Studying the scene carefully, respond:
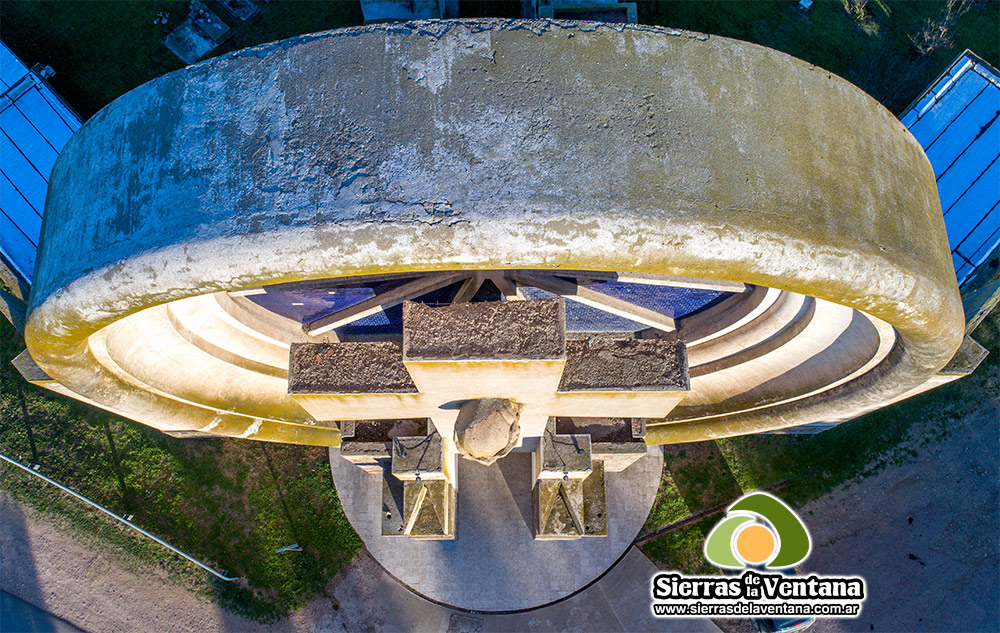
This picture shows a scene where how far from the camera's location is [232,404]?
9.17 m

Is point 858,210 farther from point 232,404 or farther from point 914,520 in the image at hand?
point 914,520

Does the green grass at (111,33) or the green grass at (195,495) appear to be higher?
the green grass at (111,33)

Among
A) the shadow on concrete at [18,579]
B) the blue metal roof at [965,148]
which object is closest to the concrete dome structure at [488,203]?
the blue metal roof at [965,148]

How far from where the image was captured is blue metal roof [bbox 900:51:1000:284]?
11.5m

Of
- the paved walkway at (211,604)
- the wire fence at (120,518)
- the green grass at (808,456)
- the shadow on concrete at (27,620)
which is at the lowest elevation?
the shadow on concrete at (27,620)

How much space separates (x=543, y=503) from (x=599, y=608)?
2.69 metres

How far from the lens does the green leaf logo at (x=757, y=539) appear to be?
11.5m

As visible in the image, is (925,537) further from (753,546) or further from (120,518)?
(120,518)

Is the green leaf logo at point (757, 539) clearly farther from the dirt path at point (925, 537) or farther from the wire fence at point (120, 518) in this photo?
the wire fence at point (120, 518)

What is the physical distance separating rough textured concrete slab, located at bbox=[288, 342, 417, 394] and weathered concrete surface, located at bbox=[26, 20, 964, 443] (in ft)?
7.86

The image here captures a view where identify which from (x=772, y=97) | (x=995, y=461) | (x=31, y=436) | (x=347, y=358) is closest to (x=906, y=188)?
(x=772, y=97)

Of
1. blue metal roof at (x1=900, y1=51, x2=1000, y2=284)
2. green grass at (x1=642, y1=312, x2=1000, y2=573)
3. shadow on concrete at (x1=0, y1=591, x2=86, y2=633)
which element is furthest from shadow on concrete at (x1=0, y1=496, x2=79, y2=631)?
blue metal roof at (x1=900, y1=51, x2=1000, y2=284)

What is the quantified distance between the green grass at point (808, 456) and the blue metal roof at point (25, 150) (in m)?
14.7

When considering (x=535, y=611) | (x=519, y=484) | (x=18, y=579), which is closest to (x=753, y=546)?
(x=535, y=611)
